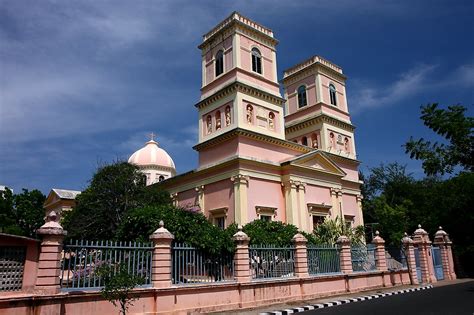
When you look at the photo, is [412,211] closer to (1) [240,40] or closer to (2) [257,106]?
(2) [257,106]

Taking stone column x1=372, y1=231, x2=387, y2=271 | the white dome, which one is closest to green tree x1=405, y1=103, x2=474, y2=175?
stone column x1=372, y1=231, x2=387, y2=271

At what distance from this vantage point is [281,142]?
80.5ft

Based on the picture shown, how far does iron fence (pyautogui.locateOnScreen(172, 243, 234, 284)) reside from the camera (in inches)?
458

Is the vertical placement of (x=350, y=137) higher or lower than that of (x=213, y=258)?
higher

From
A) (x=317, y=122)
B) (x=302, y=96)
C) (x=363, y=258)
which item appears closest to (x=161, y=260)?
(x=363, y=258)

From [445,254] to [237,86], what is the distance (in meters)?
15.7

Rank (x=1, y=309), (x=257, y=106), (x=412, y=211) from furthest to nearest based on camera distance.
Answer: (x=412, y=211), (x=257, y=106), (x=1, y=309)

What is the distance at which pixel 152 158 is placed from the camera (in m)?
40.5

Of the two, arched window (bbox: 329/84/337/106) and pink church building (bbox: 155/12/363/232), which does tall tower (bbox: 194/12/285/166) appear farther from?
arched window (bbox: 329/84/337/106)

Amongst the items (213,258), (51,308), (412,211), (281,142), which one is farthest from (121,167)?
(412,211)

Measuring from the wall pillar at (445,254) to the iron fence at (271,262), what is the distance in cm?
1311

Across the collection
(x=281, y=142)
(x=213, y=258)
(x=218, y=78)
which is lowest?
(x=213, y=258)

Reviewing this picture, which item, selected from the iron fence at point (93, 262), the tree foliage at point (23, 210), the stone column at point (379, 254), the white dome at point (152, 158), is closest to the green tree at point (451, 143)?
the stone column at point (379, 254)

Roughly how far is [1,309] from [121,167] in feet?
54.2
